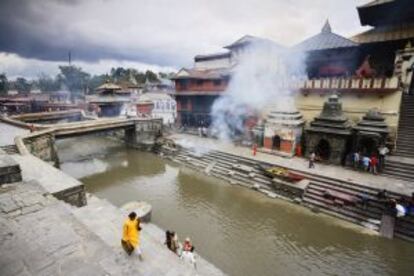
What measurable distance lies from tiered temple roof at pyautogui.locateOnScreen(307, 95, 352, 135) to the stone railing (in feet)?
5.94

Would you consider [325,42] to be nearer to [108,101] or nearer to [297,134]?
[297,134]

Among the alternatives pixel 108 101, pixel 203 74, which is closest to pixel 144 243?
pixel 203 74

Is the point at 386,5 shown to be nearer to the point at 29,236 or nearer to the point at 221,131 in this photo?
the point at 221,131

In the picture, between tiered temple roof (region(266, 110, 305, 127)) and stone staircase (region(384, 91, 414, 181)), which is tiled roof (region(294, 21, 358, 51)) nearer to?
tiered temple roof (region(266, 110, 305, 127))

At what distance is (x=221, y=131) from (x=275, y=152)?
7929 millimetres

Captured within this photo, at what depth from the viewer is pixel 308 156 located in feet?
57.1

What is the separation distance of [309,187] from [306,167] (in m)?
2.22

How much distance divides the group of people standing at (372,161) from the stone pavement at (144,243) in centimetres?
1231

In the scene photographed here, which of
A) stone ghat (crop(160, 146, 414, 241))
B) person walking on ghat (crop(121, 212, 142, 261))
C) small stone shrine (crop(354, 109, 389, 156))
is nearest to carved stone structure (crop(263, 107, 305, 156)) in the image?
stone ghat (crop(160, 146, 414, 241))

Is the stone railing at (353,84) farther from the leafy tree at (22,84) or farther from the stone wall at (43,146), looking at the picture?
the leafy tree at (22,84)

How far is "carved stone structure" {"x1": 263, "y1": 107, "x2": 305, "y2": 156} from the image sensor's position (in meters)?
18.1

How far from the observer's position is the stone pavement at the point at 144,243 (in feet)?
20.1

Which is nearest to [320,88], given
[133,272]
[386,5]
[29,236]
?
[386,5]

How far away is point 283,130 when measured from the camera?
60.1 ft
